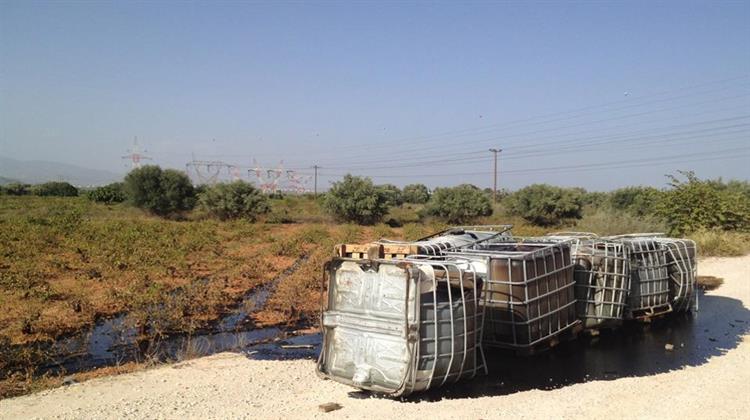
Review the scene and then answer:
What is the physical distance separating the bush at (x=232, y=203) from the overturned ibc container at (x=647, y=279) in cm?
2840

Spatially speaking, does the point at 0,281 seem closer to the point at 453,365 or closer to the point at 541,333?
→ the point at 453,365

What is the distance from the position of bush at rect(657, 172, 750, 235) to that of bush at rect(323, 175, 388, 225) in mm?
18197

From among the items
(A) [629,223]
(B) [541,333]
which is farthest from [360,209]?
(B) [541,333]

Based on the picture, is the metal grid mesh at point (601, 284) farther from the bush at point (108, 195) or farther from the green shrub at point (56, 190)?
the green shrub at point (56, 190)

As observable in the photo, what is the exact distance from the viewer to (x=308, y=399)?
6.24 metres

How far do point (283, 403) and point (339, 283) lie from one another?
5.06 ft

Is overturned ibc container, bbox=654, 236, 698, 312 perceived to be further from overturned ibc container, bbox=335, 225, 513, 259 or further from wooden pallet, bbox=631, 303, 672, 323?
overturned ibc container, bbox=335, 225, 513, 259

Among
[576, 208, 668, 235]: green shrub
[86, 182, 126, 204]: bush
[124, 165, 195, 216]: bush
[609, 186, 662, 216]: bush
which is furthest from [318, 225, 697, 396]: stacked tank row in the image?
[86, 182, 126, 204]: bush

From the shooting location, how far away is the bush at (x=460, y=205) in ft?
128

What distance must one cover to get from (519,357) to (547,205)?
31.3 meters

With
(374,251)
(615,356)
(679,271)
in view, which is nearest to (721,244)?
Answer: (679,271)

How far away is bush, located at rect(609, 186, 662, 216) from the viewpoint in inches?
1035

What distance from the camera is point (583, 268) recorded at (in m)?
9.34

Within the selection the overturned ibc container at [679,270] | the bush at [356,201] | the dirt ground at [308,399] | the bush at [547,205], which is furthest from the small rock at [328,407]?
the bush at [547,205]
